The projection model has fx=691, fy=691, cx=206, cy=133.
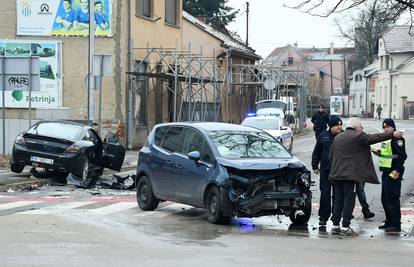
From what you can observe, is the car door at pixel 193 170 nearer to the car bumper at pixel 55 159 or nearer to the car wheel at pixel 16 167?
the car bumper at pixel 55 159

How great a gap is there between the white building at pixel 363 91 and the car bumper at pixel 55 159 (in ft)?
253

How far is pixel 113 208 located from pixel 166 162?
1.46 m

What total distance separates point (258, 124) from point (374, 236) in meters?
16.3

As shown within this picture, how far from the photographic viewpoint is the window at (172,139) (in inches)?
472

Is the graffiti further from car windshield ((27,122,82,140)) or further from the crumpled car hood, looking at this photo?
the crumpled car hood

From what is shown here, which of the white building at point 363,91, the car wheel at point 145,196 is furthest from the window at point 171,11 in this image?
the white building at point 363,91

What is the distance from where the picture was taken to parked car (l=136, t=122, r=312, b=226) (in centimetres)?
1043

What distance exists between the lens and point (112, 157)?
1772 centimetres

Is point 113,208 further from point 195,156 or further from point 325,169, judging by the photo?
point 325,169

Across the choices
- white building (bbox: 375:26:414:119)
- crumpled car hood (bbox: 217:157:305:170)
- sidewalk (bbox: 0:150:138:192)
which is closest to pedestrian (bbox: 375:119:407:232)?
crumpled car hood (bbox: 217:157:305:170)

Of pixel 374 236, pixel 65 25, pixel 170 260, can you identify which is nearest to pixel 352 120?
pixel 374 236

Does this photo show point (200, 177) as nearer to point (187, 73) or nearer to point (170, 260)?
point (170, 260)

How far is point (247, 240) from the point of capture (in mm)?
9422

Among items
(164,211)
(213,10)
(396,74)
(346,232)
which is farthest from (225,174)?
(396,74)
